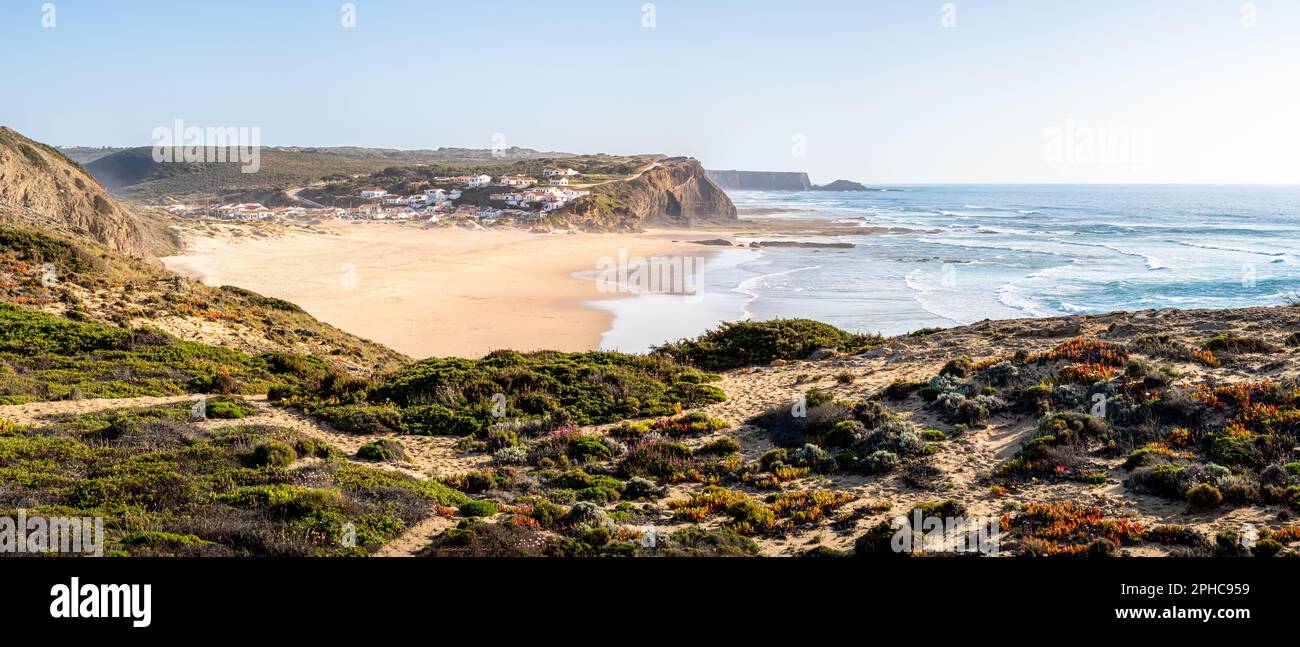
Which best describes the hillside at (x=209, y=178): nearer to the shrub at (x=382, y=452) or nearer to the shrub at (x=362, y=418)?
the shrub at (x=362, y=418)

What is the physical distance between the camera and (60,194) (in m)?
38.5

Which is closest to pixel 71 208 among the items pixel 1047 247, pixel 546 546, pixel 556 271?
pixel 556 271

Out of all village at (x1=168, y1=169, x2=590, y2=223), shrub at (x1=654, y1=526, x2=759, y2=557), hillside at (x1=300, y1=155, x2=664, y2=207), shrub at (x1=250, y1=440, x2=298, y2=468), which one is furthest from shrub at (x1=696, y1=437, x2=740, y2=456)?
hillside at (x1=300, y1=155, x2=664, y2=207)

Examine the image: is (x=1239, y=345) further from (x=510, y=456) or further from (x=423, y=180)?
(x=423, y=180)

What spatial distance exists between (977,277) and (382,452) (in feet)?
143

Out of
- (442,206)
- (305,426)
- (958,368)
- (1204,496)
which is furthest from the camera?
(442,206)

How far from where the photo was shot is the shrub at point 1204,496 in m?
9.03

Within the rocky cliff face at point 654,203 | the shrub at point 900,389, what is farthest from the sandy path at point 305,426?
the rocky cliff face at point 654,203

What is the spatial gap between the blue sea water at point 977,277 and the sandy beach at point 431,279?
337cm

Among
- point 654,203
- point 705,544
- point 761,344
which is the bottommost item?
point 705,544

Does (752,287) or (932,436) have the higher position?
(752,287)

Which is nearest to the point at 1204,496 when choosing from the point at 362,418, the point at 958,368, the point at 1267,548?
the point at 1267,548

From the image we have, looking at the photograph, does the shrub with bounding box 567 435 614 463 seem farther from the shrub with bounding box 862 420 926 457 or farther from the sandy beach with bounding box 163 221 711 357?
the sandy beach with bounding box 163 221 711 357
